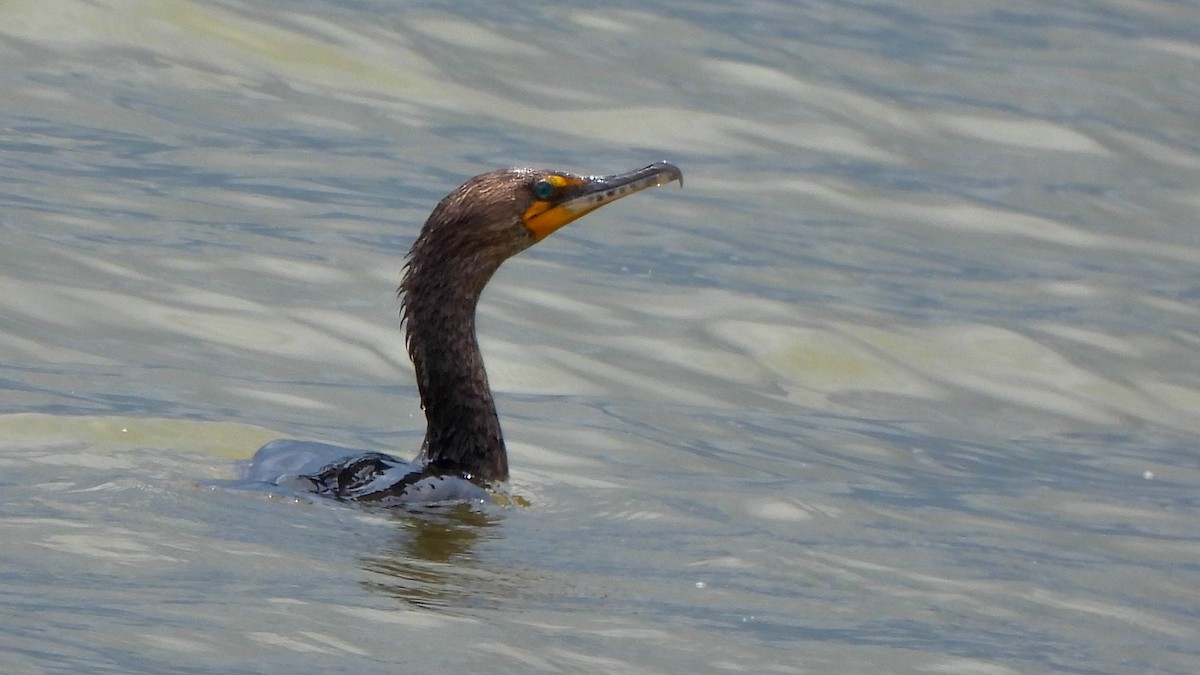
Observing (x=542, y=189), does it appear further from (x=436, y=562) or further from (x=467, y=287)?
(x=436, y=562)

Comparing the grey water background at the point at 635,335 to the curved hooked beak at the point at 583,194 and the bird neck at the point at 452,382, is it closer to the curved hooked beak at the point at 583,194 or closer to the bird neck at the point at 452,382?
the bird neck at the point at 452,382

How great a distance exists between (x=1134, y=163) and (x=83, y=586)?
10.0m

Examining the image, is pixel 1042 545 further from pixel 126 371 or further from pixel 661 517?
pixel 126 371

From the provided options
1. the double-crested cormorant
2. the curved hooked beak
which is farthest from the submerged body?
the curved hooked beak

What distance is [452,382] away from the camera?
757 cm

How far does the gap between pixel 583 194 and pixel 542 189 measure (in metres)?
0.16

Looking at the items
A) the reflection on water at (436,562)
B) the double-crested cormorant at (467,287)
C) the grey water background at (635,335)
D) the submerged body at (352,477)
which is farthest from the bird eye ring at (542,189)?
the reflection on water at (436,562)

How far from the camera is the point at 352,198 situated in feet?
39.7

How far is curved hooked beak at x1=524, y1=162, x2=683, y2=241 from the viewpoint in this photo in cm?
785

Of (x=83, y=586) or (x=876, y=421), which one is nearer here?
(x=83, y=586)

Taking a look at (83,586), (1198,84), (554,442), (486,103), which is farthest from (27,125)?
(1198,84)

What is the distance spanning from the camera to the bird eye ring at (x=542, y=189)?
7.82 meters

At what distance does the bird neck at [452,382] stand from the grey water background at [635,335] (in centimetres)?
30

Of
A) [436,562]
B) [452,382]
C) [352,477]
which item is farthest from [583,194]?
[436,562]
